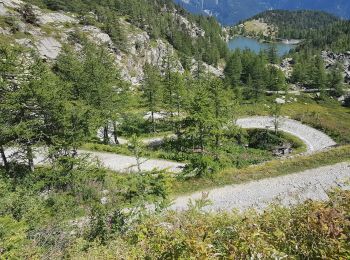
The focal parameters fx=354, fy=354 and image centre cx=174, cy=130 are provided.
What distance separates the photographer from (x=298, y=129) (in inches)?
2235

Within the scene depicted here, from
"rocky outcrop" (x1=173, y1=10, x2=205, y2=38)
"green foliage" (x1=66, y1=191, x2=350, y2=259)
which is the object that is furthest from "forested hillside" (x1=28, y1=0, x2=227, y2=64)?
"green foliage" (x1=66, y1=191, x2=350, y2=259)

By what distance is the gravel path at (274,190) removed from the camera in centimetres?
2350

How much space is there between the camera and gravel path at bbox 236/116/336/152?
50750mm

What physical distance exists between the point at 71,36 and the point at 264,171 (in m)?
87.0

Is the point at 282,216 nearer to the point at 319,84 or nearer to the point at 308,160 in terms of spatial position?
the point at 308,160

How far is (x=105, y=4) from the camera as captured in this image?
502 ft

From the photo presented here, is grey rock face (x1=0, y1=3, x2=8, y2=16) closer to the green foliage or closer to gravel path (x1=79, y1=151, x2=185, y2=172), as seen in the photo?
gravel path (x1=79, y1=151, x2=185, y2=172)

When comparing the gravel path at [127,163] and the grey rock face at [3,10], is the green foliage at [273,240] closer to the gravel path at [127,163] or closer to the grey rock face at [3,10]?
the gravel path at [127,163]

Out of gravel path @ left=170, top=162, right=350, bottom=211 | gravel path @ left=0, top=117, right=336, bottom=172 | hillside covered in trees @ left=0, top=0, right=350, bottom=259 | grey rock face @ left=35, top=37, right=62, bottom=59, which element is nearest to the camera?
hillside covered in trees @ left=0, top=0, right=350, bottom=259

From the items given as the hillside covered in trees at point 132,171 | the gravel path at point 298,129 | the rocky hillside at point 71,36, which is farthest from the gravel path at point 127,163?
the rocky hillside at point 71,36

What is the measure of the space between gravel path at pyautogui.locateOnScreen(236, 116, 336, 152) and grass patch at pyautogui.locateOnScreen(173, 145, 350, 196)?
1977cm

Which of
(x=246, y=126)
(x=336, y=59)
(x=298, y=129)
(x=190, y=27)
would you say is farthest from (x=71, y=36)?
(x=336, y=59)

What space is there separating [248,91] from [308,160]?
7680 centimetres

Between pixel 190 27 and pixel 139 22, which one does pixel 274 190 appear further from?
pixel 190 27
